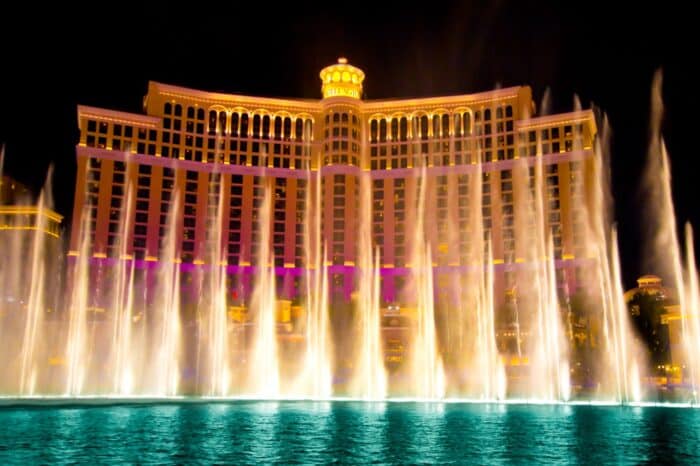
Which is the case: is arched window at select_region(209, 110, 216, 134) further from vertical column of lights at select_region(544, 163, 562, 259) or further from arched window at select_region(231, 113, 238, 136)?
vertical column of lights at select_region(544, 163, 562, 259)

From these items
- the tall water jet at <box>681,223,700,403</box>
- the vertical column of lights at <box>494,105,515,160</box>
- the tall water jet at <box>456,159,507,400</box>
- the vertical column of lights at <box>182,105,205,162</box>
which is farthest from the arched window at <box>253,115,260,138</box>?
the tall water jet at <box>681,223,700,403</box>

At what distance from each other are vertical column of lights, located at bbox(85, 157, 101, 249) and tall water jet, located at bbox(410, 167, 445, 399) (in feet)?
128

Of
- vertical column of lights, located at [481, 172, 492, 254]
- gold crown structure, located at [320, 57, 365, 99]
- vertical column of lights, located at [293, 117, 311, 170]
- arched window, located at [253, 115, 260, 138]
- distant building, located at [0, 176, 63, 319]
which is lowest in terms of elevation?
distant building, located at [0, 176, 63, 319]

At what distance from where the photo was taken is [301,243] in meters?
86.5

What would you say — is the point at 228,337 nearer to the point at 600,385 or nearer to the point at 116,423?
the point at 600,385

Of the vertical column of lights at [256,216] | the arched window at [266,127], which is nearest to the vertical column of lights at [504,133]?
the arched window at [266,127]

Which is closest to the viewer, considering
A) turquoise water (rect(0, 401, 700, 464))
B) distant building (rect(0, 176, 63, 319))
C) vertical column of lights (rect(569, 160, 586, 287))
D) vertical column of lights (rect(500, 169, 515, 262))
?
turquoise water (rect(0, 401, 700, 464))

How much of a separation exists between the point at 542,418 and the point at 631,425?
12.8 ft

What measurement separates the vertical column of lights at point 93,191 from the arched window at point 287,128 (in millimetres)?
24564

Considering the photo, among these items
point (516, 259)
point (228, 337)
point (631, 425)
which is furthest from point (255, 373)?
point (516, 259)

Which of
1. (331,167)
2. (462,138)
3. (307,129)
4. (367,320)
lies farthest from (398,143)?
(367,320)

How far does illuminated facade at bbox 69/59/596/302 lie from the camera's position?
81.4 m

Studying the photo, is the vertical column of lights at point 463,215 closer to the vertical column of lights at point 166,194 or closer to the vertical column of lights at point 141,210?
the vertical column of lights at point 166,194

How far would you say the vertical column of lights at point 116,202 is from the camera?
78.9 metres
